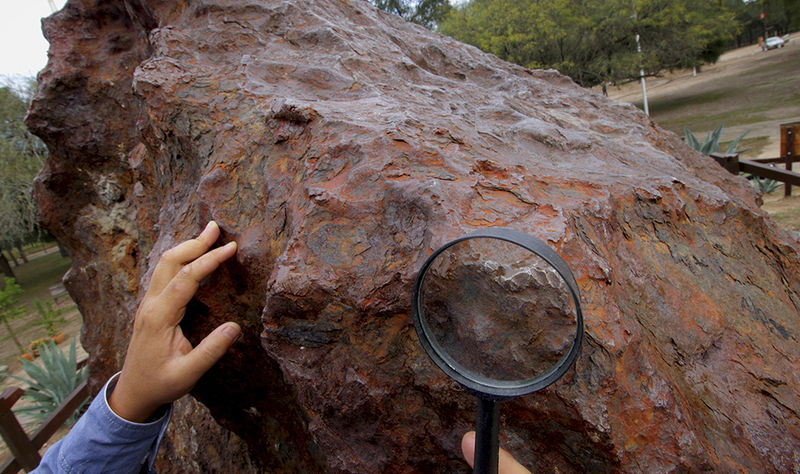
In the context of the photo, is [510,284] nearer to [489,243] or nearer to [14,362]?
[489,243]

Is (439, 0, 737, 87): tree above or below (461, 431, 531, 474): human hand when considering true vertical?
above

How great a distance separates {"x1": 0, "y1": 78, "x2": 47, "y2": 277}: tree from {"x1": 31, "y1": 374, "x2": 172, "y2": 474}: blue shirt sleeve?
50.5 ft

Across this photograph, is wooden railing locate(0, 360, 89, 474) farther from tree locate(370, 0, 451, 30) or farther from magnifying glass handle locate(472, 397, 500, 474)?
tree locate(370, 0, 451, 30)

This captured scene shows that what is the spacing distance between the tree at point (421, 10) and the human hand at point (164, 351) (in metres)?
18.5

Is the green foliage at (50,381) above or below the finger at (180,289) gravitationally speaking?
below

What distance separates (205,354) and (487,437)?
920 millimetres

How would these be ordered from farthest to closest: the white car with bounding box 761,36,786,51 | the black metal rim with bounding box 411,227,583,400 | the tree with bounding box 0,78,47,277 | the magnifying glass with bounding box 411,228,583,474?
the white car with bounding box 761,36,786,51 < the tree with bounding box 0,78,47,277 < the magnifying glass with bounding box 411,228,583,474 < the black metal rim with bounding box 411,227,583,400

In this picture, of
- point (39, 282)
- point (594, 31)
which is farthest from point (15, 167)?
point (594, 31)

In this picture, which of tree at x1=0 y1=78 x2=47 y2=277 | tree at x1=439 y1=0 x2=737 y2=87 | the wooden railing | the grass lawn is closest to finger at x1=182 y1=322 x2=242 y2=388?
the wooden railing

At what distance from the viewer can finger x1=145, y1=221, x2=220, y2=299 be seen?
143 cm

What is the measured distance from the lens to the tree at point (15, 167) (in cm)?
1309

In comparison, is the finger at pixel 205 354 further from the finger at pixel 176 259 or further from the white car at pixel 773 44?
the white car at pixel 773 44

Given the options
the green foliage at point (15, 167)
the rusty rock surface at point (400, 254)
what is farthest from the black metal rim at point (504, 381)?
the green foliage at point (15, 167)

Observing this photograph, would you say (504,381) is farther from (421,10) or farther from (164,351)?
(421,10)
